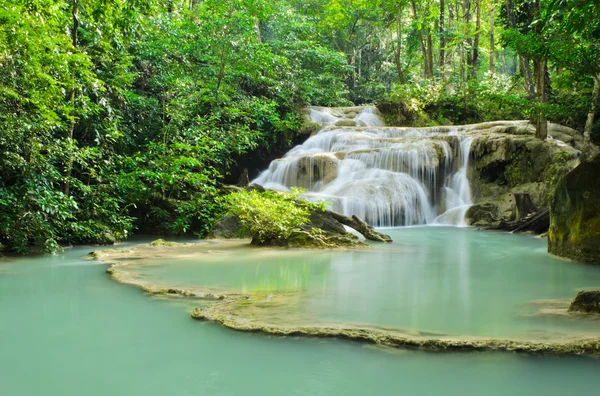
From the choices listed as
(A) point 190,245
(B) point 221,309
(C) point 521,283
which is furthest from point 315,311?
(A) point 190,245

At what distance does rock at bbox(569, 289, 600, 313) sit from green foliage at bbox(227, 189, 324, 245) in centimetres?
480

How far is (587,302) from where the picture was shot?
11.2 feet

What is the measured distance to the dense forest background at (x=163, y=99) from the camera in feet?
22.5

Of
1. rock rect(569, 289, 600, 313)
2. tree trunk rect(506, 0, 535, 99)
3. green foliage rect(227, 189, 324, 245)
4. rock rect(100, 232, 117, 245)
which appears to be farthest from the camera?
tree trunk rect(506, 0, 535, 99)

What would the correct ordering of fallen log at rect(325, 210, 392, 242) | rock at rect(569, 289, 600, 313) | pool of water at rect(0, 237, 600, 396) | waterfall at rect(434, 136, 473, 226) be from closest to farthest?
1. pool of water at rect(0, 237, 600, 396)
2. rock at rect(569, 289, 600, 313)
3. fallen log at rect(325, 210, 392, 242)
4. waterfall at rect(434, 136, 473, 226)

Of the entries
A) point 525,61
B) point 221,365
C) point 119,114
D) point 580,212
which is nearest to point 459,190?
point 525,61

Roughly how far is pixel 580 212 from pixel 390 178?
329 inches

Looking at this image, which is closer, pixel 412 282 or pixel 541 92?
pixel 412 282

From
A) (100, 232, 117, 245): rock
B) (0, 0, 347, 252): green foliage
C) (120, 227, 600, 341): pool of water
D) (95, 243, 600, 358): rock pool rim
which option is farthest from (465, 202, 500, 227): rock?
(95, 243, 600, 358): rock pool rim

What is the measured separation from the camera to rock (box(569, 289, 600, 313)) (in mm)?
3359

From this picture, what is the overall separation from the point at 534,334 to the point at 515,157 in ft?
41.3

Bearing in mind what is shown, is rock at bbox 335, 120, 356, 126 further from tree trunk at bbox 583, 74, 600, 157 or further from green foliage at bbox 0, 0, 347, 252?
tree trunk at bbox 583, 74, 600, 157

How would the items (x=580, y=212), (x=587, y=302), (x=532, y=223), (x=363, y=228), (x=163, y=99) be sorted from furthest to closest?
(x=163, y=99), (x=532, y=223), (x=363, y=228), (x=580, y=212), (x=587, y=302)

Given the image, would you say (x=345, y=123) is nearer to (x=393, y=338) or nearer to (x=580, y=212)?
(x=580, y=212)
